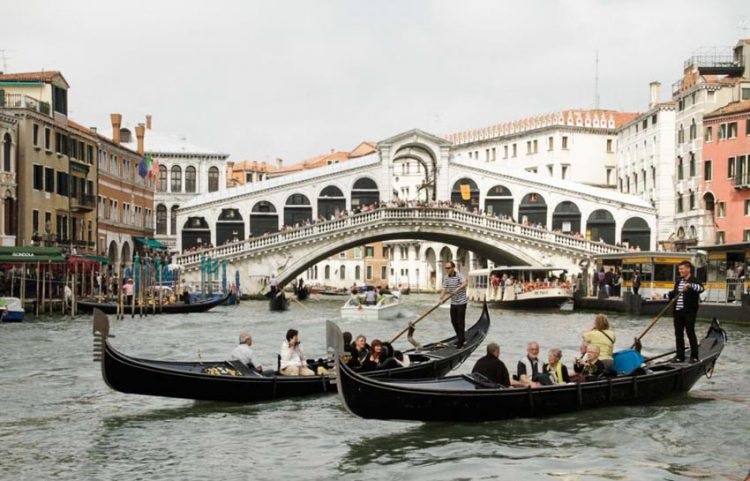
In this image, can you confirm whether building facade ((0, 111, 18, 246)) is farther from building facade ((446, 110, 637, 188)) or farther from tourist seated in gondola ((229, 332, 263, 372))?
building facade ((446, 110, 637, 188))

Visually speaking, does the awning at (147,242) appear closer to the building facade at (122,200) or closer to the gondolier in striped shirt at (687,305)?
the building facade at (122,200)

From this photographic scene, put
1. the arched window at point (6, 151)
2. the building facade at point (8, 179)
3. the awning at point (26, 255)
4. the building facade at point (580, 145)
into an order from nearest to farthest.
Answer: the awning at point (26, 255), the building facade at point (8, 179), the arched window at point (6, 151), the building facade at point (580, 145)

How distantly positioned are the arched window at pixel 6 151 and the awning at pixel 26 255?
3118mm

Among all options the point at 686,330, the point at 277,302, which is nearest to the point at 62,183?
the point at 277,302

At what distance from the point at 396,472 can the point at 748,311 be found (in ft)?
48.9

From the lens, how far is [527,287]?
30.8 metres

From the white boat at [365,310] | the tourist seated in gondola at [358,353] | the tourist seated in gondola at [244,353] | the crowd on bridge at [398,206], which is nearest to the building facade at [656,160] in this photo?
the crowd on bridge at [398,206]

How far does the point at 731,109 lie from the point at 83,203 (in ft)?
58.0

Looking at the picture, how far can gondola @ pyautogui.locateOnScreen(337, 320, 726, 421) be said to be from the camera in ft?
28.6

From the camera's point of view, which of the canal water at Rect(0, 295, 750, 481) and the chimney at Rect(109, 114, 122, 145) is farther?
the chimney at Rect(109, 114, 122, 145)

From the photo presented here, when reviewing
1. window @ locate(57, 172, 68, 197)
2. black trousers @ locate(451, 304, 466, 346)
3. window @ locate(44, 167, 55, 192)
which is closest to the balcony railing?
window @ locate(57, 172, 68, 197)

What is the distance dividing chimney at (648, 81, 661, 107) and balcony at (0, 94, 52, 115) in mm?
22119

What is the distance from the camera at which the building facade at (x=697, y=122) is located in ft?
112

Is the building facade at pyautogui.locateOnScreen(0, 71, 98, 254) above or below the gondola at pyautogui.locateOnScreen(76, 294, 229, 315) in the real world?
above
